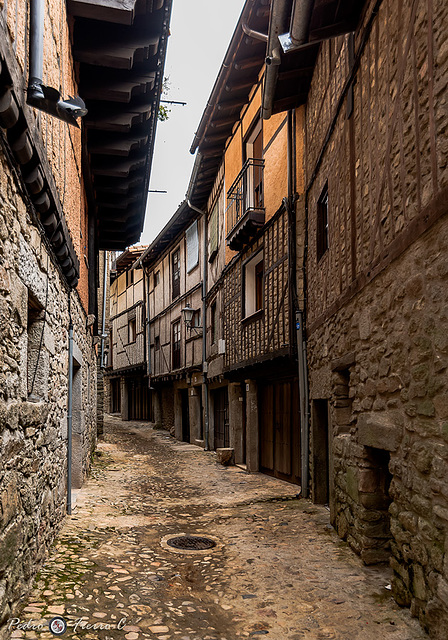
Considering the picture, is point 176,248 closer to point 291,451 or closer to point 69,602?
point 291,451

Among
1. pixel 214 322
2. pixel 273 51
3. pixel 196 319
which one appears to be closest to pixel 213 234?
pixel 214 322

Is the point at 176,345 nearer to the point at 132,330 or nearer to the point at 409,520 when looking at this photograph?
the point at 132,330

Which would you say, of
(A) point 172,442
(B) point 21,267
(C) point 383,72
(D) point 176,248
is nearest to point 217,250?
(D) point 176,248

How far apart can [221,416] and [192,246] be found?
5455mm

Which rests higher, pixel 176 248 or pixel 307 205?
pixel 176 248

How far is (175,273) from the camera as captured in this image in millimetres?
18672

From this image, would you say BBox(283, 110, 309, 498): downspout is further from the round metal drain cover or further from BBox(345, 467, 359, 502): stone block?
BBox(345, 467, 359, 502): stone block

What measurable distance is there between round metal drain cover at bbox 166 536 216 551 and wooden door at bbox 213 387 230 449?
758 centimetres

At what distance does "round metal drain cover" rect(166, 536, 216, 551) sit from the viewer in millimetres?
5438

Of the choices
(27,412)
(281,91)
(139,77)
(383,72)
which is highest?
(281,91)

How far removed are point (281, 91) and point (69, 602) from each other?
23.1 feet

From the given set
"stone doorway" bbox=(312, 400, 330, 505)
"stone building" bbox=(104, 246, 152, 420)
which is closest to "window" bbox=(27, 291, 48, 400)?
"stone doorway" bbox=(312, 400, 330, 505)

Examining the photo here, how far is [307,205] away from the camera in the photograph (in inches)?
320

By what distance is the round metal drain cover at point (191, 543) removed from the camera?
5438 millimetres
